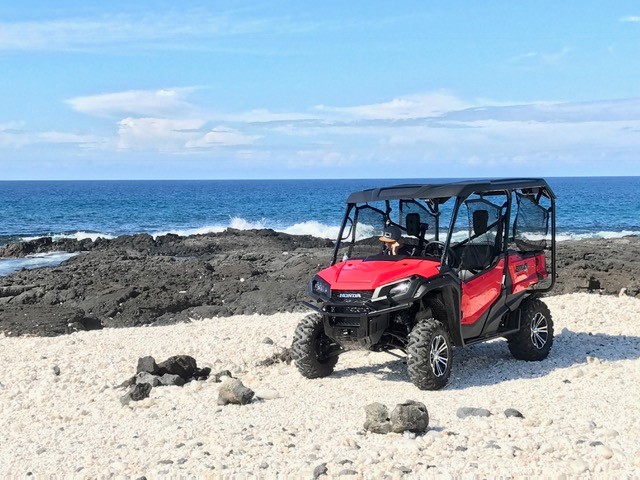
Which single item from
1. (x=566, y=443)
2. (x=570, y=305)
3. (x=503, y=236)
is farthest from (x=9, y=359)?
(x=570, y=305)

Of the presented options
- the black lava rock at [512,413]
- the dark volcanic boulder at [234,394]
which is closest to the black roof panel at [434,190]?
the black lava rock at [512,413]

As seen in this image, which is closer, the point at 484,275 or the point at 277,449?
the point at 277,449

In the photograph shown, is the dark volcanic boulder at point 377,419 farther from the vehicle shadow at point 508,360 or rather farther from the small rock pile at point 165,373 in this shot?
the small rock pile at point 165,373

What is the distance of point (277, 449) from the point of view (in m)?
7.11

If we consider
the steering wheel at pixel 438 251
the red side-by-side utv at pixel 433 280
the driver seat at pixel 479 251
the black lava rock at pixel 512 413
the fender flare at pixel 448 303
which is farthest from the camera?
the driver seat at pixel 479 251

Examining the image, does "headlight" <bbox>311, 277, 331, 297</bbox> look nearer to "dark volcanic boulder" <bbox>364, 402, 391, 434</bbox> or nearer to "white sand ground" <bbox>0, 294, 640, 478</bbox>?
"white sand ground" <bbox>0, 294, 640, 478</bbox>

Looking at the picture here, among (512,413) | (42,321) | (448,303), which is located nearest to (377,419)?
(512,413)

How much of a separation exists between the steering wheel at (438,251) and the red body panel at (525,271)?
982 mm

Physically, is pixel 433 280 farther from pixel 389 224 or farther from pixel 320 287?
pixel 389 224

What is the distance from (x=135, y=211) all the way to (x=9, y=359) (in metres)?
69.5

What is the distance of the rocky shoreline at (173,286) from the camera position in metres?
17.6

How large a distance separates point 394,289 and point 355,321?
1.96ft

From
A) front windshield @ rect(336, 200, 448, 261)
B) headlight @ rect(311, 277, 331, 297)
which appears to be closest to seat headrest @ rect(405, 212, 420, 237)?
front windshield @ rect(336, 200, 448, 261)

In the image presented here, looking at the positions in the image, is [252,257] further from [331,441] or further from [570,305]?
[331,441]
